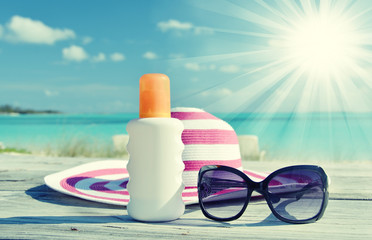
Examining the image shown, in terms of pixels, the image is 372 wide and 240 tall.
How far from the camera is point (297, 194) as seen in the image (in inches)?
49.7

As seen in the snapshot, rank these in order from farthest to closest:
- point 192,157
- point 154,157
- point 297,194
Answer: point 192,157 < point 297,194 < point 154,157

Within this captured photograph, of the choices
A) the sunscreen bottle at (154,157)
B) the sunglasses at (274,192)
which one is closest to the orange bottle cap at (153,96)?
the sunscreen bottle at (154,157)

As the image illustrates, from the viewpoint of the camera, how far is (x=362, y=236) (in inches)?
41.1

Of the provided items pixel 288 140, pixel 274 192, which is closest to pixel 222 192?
pixel 274 192

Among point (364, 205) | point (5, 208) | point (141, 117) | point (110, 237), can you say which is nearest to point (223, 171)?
point (141, 117)

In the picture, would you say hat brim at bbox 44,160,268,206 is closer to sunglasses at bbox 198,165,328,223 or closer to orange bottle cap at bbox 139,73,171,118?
sunglasses at bbox 198,165,328,223

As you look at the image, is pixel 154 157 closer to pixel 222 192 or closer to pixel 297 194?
pixel 222 192

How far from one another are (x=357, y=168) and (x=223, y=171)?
5.72 feet

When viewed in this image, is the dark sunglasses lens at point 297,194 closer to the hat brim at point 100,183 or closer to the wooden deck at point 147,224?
the wooden deck at point 147,224

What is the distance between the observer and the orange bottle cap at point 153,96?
1155 millimetres

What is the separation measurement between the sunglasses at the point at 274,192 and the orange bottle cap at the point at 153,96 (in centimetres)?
30

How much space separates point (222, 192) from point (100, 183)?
76cm

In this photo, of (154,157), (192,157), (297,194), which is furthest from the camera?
(192,157)

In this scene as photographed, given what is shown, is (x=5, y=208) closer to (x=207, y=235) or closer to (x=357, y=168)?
(x=207, y=235)
